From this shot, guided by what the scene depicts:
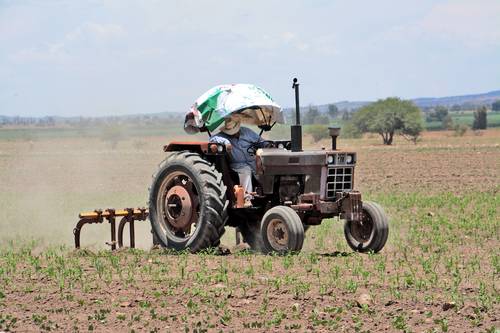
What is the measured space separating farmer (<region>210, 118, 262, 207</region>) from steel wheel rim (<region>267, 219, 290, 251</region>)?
22.0 inches

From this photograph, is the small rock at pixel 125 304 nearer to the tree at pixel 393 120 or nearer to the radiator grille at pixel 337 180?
the radiator grille at pixel 337 180

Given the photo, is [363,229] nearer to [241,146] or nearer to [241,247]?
[241,247]

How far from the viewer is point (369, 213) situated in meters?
11.4

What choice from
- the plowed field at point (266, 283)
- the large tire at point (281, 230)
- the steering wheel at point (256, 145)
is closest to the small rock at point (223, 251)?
the plowed field at point (266, 283)

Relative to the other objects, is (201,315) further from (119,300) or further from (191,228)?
(191,228)

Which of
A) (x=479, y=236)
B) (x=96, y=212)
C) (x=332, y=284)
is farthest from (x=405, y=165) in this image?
(x=332, y=284)

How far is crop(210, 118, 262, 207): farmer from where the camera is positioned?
11539 millimetres

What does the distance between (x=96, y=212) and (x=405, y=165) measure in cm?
1982

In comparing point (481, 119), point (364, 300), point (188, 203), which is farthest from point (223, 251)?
point (481, 119)

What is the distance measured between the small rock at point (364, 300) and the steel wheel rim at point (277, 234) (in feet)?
8.36

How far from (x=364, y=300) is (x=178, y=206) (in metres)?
4.07

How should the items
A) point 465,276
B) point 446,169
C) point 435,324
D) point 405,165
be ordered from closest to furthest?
point 435,324
point 465,276
point 446,169
point 405,165

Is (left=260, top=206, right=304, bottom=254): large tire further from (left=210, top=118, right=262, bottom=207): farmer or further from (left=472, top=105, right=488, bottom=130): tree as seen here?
(left=472, top=105, right=488, bottom=130): tree

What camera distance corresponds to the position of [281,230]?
432 inches
